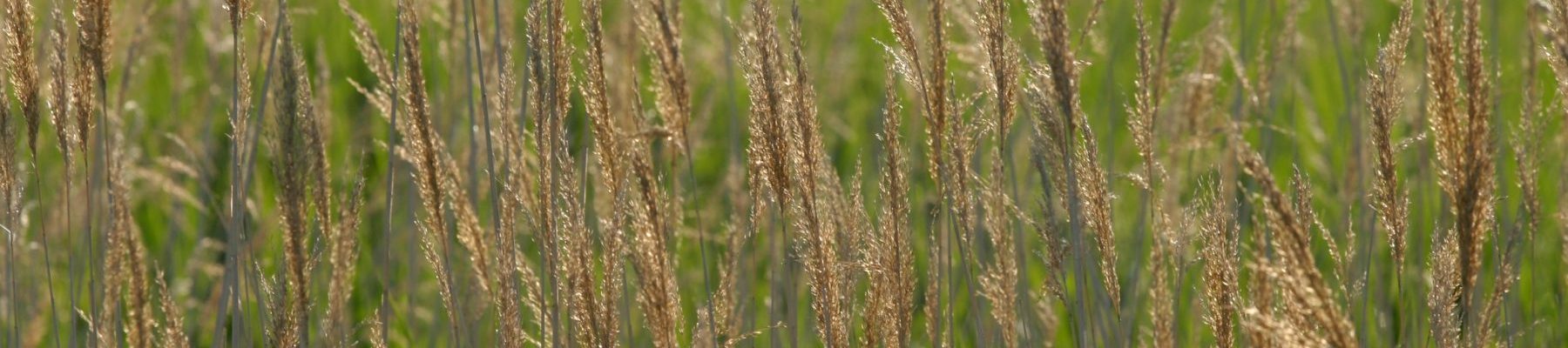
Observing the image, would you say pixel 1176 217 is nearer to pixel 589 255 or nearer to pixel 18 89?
pixel 589 255

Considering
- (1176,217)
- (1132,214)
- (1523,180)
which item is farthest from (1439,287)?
(1132,214)

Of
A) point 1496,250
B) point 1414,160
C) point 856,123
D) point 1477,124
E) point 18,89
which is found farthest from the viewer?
point 856,123

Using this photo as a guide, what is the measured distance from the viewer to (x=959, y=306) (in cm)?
357

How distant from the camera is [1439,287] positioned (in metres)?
1.76

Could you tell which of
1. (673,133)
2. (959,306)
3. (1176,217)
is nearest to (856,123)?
(959,306)

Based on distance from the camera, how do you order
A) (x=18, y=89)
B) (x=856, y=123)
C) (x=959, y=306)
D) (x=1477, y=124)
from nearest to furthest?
(x=1477, y=124)
(x=18, y=89)
(x=959, y=306)
(x=856, y=123)

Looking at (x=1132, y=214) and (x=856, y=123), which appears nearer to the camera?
(x=1132, y=214)

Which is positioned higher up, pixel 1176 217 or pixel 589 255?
pixel 1176 217

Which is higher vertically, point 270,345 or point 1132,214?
point 1132,214

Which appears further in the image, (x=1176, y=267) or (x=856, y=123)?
(x=856, y=123)

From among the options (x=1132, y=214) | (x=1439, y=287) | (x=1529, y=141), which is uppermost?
(x=1132, y=214)

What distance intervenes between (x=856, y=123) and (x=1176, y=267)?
277 centimetres

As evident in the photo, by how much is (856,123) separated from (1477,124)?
10.6 feet

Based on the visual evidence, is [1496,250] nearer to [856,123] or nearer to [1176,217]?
[1176,217]
